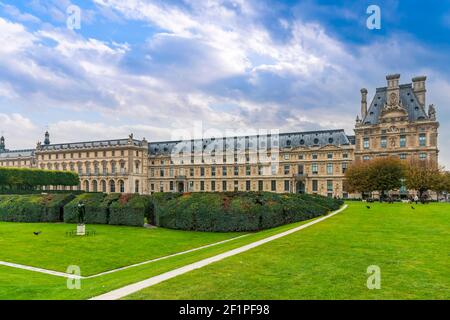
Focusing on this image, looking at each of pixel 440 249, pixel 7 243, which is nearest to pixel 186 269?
pixel 440 249

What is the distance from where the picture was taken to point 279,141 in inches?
3152

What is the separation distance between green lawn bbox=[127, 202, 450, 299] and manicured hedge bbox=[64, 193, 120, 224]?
68.6 feet

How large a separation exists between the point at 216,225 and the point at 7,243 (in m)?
13.5

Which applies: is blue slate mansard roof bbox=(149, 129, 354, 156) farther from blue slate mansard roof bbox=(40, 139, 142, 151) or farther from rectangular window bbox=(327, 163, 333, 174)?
blue slate mansard roof bbox=(40, 139, 142, 151)

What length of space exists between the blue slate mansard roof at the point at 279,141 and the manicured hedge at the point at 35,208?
171 ft

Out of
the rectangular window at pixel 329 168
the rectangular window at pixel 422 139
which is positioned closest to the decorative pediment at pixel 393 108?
the rectangular window at pixel 422 139

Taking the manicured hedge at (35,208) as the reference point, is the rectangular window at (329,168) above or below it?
above

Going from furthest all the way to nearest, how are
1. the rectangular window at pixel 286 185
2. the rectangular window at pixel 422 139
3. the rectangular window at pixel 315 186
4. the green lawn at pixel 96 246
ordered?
the rectangular window at pixel 286 185, the rectangular window at pixel 315 186, the rectangular window at pixel 422 139, the green lawn at pixel 96 246

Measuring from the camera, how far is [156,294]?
25.0ft

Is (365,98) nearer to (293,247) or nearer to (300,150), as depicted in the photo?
(300,150)

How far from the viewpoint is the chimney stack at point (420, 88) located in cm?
6438

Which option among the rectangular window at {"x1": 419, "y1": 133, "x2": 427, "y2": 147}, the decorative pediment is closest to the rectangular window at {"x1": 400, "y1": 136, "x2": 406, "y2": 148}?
the rectangular window at {"x1": 419, "y1": 133, "x2": 427, "y2": 147}

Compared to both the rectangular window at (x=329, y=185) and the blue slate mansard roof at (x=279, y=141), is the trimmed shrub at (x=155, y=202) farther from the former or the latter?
the blue slate mansard roof at (x=279, y=141)
